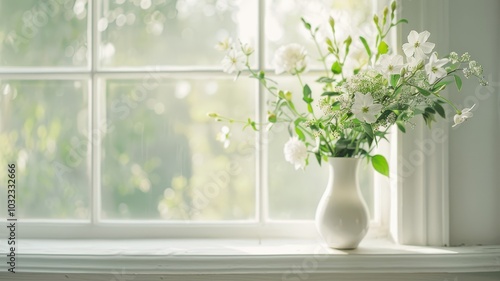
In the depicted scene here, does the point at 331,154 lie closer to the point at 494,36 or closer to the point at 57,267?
the point at 494,36

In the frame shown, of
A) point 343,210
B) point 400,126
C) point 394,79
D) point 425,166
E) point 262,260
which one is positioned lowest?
point 262,260

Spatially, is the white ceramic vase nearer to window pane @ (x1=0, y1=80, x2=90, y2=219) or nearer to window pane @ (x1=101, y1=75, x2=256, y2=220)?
window pane @ (x1=101, y1=75, x2=256, y2=220)

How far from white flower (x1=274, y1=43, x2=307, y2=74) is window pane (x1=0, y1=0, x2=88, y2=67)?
0.61 m

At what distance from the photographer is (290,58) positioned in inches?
53.3

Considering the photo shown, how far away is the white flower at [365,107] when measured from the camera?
115cm

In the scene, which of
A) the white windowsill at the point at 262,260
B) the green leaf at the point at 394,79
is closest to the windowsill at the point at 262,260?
the white windowsill at the point at 262,260

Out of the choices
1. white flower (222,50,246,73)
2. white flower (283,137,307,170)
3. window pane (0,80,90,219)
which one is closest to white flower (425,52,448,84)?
white flower (283,137,307,170)

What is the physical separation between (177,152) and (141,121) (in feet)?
0.46

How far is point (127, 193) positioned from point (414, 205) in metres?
0.82

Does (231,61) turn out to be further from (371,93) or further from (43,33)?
(43,33)

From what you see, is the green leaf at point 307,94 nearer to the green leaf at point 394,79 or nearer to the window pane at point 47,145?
the green leaf at point 394,79

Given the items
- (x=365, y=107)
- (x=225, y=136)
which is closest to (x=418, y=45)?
(x=365, y=107)

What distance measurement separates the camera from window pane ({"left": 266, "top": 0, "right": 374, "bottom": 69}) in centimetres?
150

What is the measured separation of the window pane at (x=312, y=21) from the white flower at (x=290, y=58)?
0.51 feet
